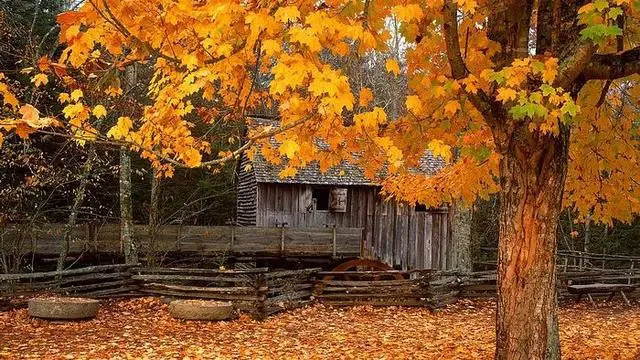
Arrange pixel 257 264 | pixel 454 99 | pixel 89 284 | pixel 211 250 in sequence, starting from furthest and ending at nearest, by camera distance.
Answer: pixel 257 264 < pixel 211 250 < pixel 89 284 < pixel 454 99

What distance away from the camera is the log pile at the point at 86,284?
14.6 meters

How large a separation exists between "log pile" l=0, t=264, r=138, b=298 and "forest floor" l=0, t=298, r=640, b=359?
1.97 ft

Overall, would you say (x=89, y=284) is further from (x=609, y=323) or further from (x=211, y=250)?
(x=609, y=323)

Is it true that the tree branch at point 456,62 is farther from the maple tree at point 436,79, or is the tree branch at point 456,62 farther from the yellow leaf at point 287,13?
the yellow leaf at point 287,13

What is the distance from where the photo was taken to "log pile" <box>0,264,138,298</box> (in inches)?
574

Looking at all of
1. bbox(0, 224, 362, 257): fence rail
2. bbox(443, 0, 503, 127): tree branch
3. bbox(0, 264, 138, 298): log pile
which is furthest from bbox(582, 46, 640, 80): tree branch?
bbox(0, 224, 362, 257): fence rail

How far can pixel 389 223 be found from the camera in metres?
23.7

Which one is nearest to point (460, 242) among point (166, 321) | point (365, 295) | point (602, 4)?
point (365, 295)

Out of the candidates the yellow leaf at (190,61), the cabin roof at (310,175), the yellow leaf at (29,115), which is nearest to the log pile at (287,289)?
the cabin roof at (310,175)

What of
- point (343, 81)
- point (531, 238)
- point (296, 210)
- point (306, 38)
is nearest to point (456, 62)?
point (343, 81)

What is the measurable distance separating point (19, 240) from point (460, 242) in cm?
1249

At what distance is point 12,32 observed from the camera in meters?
15.4

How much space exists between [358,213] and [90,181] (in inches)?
Answer: 391

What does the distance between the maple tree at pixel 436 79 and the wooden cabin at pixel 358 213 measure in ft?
44.3
